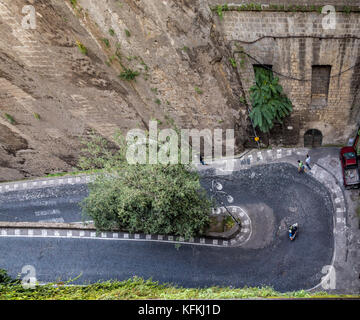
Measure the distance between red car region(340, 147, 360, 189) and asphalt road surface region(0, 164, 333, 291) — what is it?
1.10 meters

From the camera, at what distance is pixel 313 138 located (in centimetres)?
1919

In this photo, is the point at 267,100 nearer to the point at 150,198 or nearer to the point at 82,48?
the point at 150,198

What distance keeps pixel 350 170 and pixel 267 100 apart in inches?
198

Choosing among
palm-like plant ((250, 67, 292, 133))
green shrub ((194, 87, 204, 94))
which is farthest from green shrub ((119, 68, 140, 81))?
palm-like plant ((250, 67, 292, 133))

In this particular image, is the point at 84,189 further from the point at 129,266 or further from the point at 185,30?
the point at 185,30

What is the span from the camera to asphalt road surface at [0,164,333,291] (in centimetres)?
1686

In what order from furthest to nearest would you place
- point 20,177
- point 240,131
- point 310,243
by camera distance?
point 20,177, point 240,131, point 310,243

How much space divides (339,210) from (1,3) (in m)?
17.0

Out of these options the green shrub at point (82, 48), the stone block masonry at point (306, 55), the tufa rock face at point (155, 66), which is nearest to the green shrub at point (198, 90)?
the tufa rock face at point (155, 66)

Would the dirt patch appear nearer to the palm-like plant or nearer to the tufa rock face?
the tufa rock face

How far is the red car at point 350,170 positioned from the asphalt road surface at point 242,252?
1.10 meters

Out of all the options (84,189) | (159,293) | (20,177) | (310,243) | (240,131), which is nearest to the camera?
(159,293)

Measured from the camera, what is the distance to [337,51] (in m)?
16.2
